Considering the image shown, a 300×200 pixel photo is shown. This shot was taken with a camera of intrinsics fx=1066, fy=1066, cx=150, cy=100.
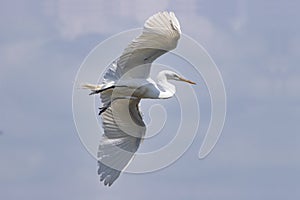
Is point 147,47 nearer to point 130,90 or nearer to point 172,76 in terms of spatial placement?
point 130,90

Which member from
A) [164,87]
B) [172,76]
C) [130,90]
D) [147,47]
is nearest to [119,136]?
[130,90]

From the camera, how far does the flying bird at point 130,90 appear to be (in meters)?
29.0

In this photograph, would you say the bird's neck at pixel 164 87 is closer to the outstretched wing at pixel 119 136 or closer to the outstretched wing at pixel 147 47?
the outstretched wing at pixel 147 47

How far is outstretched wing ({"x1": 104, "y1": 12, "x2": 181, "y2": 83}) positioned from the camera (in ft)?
93.7

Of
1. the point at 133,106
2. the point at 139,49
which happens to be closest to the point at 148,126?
the point at 133,106

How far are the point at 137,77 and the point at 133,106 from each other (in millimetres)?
1406

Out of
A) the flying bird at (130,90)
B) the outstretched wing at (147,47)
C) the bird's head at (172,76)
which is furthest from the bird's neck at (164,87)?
the outstretched wing at (147,47)

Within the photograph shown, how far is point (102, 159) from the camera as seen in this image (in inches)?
1227

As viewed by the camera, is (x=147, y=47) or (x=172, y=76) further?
(x=172, y=76)

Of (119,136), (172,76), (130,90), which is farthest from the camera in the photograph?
(119,136)

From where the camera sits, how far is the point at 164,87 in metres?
31.1

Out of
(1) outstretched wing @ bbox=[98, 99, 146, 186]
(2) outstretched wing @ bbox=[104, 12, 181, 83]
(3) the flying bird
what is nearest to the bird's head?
(3) the flying bird

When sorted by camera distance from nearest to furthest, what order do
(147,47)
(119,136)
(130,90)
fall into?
(147,47) → (130,90) → (119,136)

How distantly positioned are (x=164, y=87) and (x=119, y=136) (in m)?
2.31
